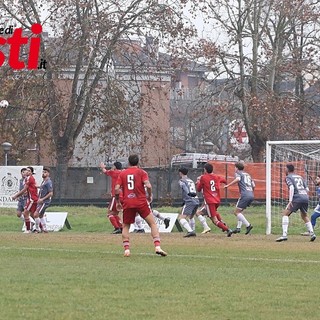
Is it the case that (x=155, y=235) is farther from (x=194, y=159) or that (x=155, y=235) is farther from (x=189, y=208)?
(x=194, y=159)

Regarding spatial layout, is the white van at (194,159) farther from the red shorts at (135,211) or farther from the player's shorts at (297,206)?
the red shorts at (135,211)

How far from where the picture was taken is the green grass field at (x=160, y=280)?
430 inches

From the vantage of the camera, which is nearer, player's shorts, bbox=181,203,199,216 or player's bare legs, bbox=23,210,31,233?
player's shorts, bbox=181,203,199,216

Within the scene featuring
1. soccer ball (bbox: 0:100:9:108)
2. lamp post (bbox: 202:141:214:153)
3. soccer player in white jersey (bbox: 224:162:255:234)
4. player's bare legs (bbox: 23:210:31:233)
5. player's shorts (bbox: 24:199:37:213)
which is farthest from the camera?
lamp post (bbox: 202:141:214:153)

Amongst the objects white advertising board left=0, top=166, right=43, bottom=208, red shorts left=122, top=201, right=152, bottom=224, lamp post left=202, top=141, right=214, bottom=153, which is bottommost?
red shorts left=122, top=201, right=152, bottom=224

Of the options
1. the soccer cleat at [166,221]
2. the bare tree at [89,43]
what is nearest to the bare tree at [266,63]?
the bare tree at [89,43]

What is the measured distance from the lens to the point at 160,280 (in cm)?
1391

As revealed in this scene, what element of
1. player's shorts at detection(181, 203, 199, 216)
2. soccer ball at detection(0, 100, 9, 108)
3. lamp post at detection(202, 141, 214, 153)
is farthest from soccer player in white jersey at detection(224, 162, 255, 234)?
lamp post at detection(202, 141, 214, 153)

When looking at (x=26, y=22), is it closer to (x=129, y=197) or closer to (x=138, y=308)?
(x=129, y=197)

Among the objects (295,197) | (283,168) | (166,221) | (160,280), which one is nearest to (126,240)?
(160,280)

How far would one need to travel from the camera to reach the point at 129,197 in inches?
723

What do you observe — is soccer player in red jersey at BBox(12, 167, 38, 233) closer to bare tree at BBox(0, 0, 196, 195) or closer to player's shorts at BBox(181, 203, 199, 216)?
player's shorts at BBox(181, 203, 199, 216)

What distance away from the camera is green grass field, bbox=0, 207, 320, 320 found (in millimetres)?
10930

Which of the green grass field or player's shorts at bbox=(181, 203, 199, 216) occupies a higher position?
player's shorts at bbox=(181, 203, 199, 216)
